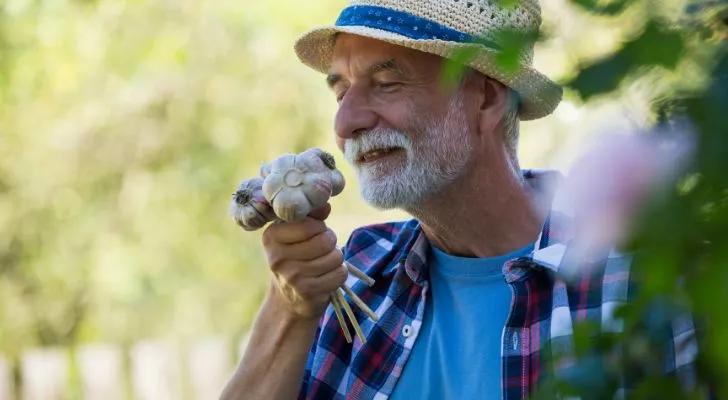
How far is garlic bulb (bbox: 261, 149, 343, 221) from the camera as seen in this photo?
74.5 inches

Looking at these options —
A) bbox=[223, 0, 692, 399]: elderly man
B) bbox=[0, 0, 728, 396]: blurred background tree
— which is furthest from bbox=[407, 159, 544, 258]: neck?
bbox=[0, 0, 728, 396]: blurred background tree

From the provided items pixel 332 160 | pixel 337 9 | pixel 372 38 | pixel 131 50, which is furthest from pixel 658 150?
pixel 131 50

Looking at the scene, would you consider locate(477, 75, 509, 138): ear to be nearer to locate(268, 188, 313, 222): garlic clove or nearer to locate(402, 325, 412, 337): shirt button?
locate(402, 325, 412, 337): shirt button

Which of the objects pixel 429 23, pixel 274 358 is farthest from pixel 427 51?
pixel 274 358

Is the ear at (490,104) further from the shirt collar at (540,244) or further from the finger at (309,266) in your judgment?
the finger at (309,266)

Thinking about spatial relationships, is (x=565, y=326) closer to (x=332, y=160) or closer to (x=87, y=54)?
(x=332, y=160)

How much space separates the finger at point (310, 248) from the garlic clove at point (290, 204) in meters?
0.11

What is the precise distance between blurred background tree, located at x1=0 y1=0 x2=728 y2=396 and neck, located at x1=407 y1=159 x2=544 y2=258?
4442mm

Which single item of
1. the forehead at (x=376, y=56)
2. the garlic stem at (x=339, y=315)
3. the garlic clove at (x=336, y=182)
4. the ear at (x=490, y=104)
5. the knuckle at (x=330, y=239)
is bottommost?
the garlic stem at (x=339, y=315)

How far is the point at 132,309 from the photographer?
8.41 metres

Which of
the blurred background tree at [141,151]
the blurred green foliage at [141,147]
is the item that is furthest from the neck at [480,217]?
the blurred green foliage at [141,147]

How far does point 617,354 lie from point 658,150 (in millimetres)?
155

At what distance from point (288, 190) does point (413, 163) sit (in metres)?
0.48

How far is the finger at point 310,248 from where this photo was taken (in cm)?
201
